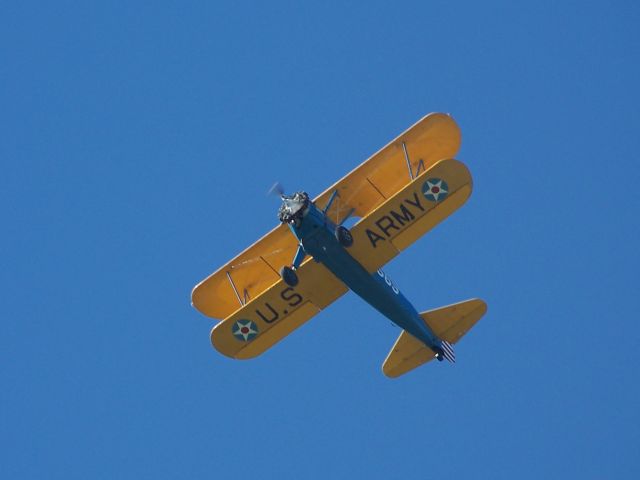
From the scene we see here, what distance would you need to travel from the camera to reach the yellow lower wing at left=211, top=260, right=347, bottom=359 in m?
19.7

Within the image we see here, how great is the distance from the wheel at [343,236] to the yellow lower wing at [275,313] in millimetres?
946

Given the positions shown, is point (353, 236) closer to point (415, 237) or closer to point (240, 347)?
point (415, 237)

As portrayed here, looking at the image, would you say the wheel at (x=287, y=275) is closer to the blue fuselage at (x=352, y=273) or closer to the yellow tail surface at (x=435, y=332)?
the blue fuselage at (x=352, y=273)

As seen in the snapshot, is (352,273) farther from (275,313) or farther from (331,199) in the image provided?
(275,313)

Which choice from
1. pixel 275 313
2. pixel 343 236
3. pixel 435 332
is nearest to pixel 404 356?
pixel 435 332

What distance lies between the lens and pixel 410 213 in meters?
19.0

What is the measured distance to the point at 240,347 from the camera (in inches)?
803

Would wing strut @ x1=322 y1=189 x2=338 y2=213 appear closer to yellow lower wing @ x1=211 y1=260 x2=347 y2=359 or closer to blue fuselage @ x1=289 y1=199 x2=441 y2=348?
blue fuselage @ x1=289 y1=199 x2=441 y2=348

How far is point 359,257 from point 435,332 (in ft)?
10.4

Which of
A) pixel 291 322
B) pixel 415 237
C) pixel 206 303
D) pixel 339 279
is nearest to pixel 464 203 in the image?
pixel 415 237

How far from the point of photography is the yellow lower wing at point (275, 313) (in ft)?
64.6

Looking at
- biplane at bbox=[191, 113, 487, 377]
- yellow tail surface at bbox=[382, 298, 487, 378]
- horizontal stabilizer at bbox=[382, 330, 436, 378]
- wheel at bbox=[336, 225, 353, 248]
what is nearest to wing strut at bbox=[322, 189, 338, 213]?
biplane at bbox=[191, 113, 487, 377]

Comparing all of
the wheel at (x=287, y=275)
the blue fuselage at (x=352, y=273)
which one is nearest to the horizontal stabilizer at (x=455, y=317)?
the blue fuselage at (x=352, y=273)

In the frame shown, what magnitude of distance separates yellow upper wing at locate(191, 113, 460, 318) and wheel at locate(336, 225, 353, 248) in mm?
1025
